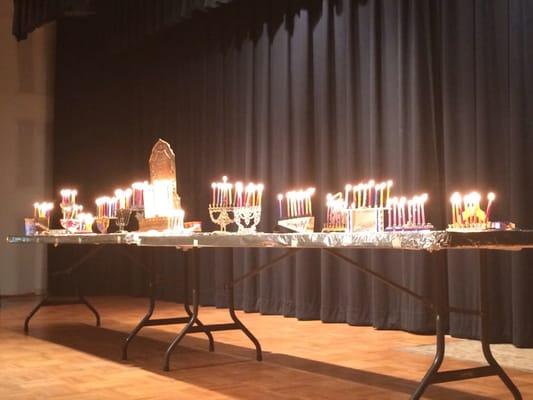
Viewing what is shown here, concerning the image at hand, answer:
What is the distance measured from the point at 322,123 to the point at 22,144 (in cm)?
449

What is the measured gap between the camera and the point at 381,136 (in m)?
5.77

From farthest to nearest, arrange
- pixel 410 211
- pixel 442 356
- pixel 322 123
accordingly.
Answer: pixel 322 123 < pixel 410 211 < pixel 442 356

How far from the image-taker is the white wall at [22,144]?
9.01 meters

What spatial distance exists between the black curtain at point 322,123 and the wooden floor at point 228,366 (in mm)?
547

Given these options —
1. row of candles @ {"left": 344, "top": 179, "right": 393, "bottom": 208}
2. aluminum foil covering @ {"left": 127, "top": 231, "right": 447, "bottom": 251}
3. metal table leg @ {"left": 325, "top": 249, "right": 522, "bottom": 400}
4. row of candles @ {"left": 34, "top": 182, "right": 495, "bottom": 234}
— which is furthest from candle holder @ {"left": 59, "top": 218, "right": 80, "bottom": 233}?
metal table leg @ {"left": 325, "top": 249, "right": 522, "bottom": 400}

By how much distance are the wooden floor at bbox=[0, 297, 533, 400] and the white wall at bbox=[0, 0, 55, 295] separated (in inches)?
125

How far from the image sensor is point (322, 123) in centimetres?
634

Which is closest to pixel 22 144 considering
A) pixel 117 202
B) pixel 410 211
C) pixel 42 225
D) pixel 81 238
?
pixel 42 225

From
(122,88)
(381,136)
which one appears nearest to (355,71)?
(381,136)

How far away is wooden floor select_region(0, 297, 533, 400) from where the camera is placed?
330cm

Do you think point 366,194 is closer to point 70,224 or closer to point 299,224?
point 299,224

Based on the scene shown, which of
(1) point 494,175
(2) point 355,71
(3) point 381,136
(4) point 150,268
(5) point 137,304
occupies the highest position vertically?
(2) point 355,71

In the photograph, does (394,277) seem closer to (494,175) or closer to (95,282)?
(494,175)

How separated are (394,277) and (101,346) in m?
2.24
